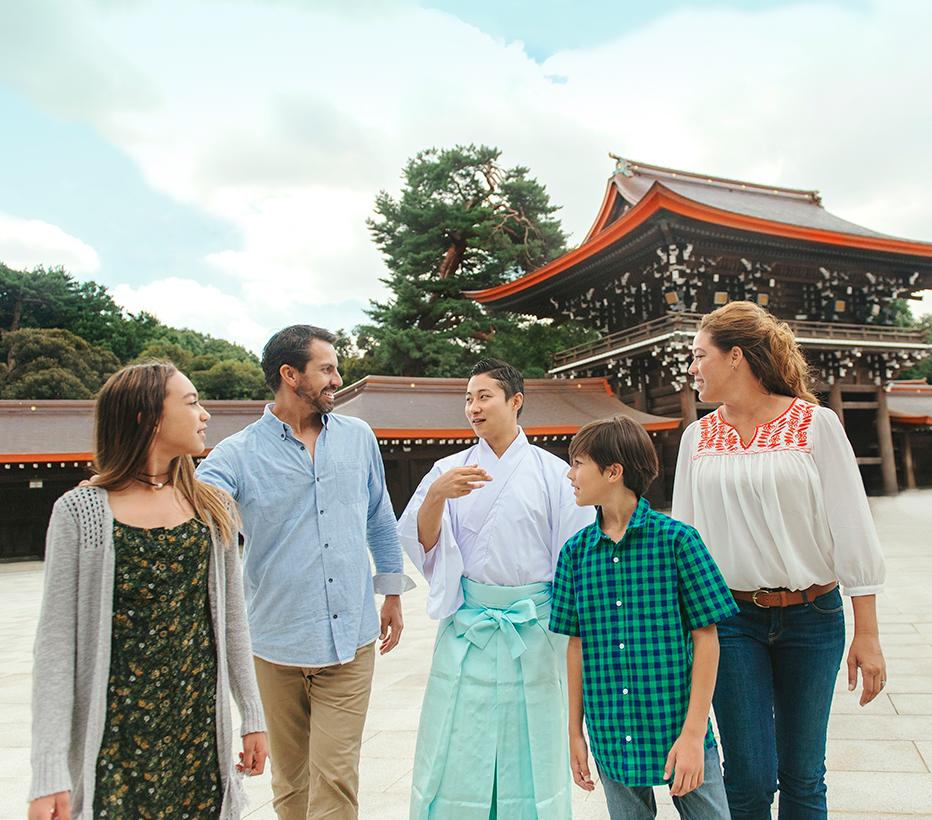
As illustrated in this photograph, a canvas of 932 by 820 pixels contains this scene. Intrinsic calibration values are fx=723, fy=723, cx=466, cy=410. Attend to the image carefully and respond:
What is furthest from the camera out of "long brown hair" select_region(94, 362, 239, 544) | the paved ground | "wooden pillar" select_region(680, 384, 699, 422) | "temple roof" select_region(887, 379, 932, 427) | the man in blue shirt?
"temple roof" select_region(887, 379, 932, 427)

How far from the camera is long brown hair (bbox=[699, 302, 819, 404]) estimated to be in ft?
5.99

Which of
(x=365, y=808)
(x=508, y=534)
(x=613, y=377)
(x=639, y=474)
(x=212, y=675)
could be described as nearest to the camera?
(x=212, y=675)

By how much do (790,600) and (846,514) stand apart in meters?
0.24

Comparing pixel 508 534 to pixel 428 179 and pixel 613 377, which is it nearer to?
pixel 613 377

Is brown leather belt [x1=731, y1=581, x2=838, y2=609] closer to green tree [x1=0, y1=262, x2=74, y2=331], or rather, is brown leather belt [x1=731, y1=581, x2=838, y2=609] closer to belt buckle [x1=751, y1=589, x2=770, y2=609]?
belt buckle [x1=751, y1=589, x2=770, y2=609]

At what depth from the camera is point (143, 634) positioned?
4.74 feet

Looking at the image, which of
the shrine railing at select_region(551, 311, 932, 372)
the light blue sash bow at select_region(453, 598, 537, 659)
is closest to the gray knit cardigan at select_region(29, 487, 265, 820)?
the light blue sash bow at select_region(453, 598, 537, 659)

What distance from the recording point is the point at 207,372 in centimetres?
2642

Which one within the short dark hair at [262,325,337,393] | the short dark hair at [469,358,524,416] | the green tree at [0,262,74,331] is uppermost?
the green tree at [0,262,74,331]

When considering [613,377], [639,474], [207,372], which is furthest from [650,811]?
[207,372]

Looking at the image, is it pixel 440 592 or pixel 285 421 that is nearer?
pixel 440 592

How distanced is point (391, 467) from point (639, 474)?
11609 millimetres

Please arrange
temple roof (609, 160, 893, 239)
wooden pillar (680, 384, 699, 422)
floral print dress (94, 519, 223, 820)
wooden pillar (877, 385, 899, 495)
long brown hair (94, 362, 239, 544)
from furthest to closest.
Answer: temple roof (609, 160, 893, 239), wooden pillar (877, 385, 899, 495), wooden pillar (680, 384, 699, 422), long brown hair (94, 362, 239, 544), floral print dress (94, 519, 223, 820)

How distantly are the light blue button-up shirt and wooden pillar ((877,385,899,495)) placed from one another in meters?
17.1
